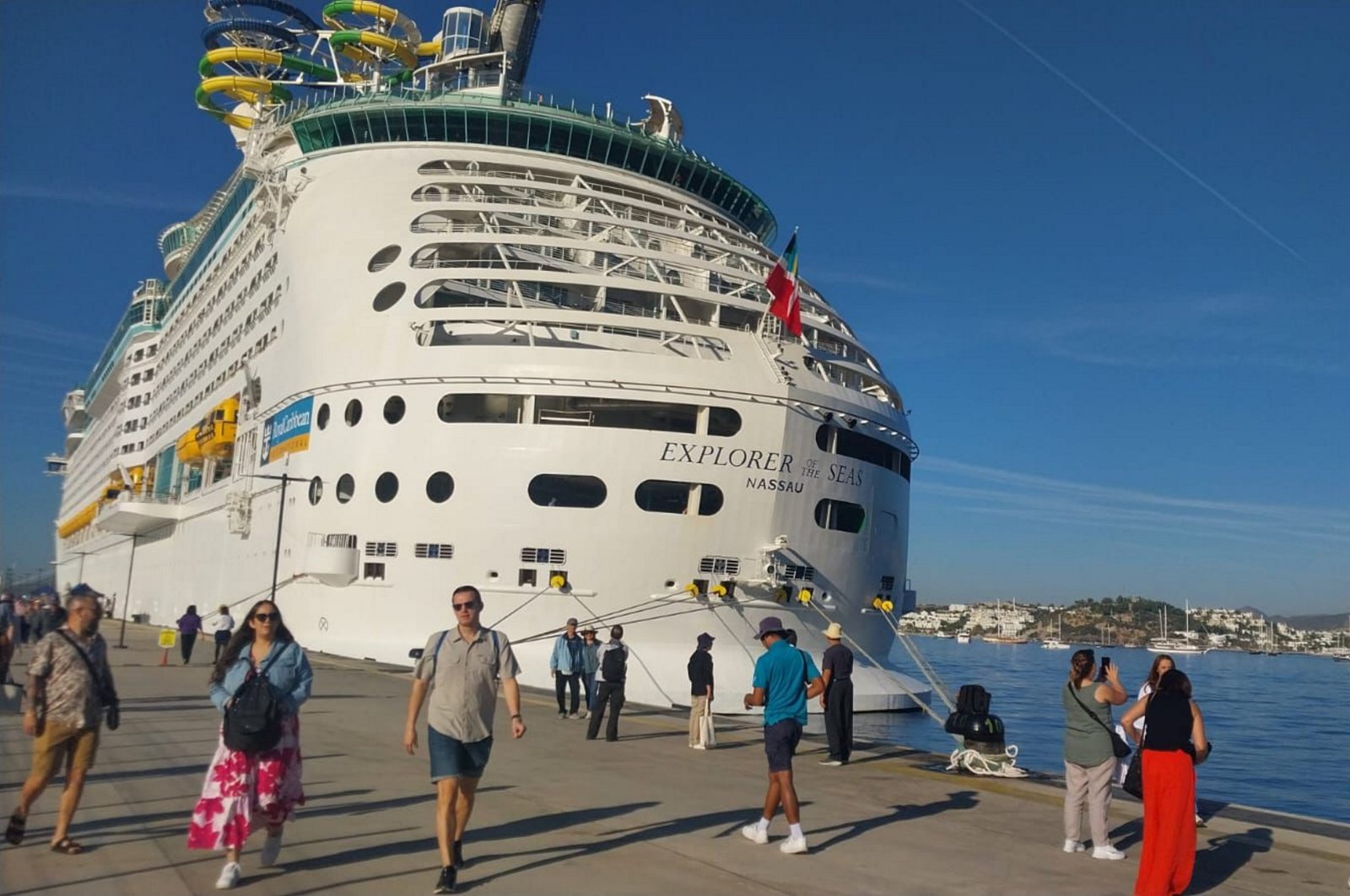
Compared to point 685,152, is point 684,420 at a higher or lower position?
lower

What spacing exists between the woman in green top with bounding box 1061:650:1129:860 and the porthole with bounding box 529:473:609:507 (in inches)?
518

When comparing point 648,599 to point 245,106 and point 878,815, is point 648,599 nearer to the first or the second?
Answer: point 878,815

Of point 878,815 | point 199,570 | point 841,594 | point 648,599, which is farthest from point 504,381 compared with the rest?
point 199,570

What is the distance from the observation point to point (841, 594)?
21906mm

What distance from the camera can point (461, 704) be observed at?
615 cm

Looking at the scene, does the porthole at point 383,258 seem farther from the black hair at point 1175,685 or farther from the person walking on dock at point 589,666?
the black hair at point 1175,685

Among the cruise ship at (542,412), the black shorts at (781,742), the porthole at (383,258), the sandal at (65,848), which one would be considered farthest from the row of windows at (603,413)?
the sandal at (65,848)

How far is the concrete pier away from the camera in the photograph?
6094 millimetres

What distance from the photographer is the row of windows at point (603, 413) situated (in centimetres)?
2038

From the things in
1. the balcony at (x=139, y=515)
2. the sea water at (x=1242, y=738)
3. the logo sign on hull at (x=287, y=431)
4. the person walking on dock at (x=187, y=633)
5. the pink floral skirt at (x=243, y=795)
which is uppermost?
the logo sign on hull at (x=287, y=431)

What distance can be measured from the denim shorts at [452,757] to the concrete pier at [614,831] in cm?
60

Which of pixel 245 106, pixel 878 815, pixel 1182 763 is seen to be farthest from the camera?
pixel 245 106

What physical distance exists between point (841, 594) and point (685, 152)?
1576 cm

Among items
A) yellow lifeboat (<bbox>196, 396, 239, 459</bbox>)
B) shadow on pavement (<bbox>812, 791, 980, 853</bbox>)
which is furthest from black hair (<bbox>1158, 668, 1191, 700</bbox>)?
yellow lifeboat (<bbox>196, 396, 239, 459</bbox>)
